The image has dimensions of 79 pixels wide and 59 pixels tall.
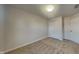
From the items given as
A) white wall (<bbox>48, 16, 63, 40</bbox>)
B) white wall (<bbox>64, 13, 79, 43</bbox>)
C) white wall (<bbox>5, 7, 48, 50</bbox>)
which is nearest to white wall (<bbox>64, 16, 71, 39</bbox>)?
white wall (<bbox>64, 13, 79, 43</bbox>)

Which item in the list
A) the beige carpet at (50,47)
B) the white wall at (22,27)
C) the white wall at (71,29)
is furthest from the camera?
the white wall at (71,29)

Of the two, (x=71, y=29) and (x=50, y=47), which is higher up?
(x=71, y=29)

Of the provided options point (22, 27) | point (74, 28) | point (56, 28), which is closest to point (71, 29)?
point (74, 28)

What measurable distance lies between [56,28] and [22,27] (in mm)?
706

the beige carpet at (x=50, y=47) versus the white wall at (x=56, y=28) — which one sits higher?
the white wall at (x=56, y=28)

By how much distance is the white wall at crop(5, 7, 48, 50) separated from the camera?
1557mm

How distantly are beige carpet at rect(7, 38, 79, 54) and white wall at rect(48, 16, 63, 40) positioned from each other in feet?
0.35

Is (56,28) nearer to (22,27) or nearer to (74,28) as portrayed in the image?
(74,28)

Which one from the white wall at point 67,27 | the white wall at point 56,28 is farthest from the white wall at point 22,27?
the white wall at point 67,27

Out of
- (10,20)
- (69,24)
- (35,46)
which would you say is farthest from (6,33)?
(69,24)

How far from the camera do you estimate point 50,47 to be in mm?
1578

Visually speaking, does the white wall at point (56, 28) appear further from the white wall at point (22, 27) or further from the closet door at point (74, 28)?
the closet door at point (74, 28)

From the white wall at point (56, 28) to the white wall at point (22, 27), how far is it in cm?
11

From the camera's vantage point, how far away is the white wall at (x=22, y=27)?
61.3 inches
